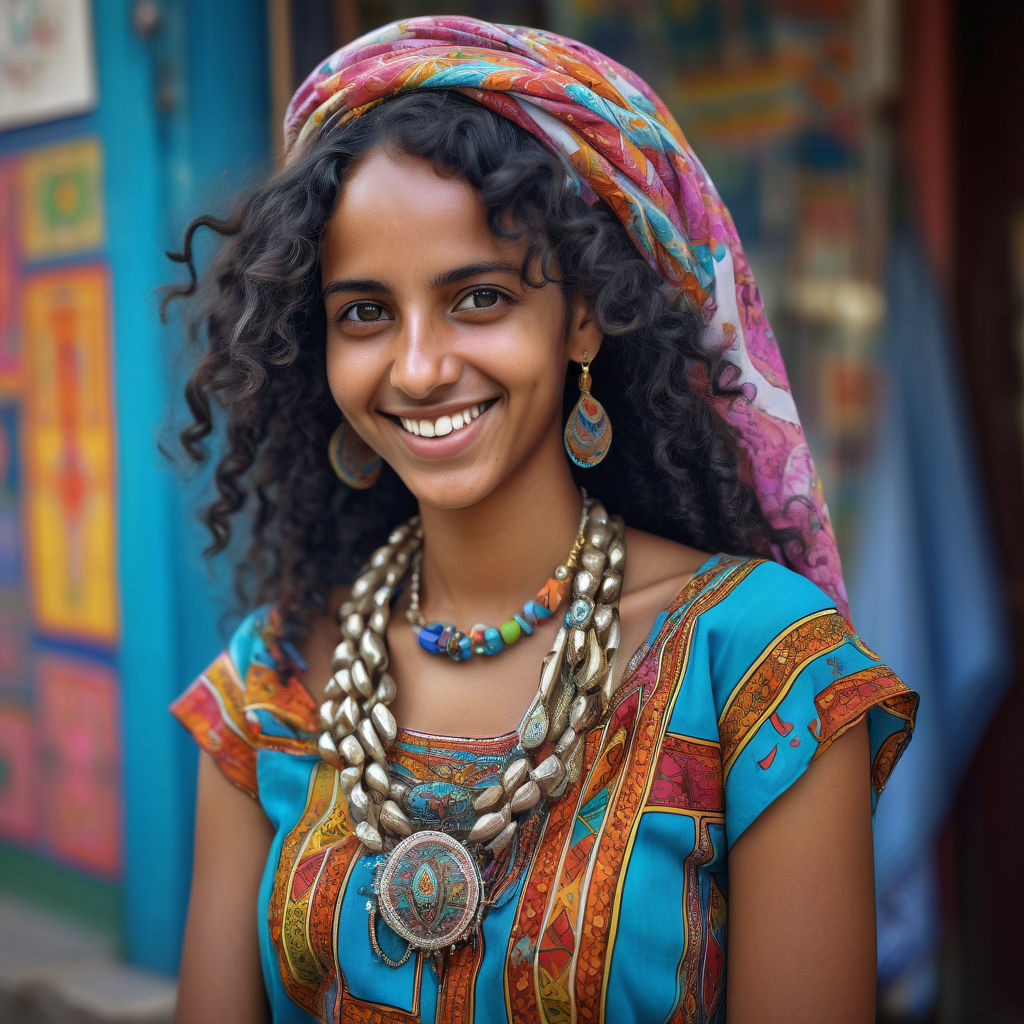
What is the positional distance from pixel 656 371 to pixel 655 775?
22.4 inches

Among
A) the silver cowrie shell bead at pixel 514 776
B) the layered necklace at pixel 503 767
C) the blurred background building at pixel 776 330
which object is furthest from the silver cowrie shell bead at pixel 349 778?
the blurred background building at pixel 776 330

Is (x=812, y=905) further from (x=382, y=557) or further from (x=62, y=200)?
(x=62, y=200)

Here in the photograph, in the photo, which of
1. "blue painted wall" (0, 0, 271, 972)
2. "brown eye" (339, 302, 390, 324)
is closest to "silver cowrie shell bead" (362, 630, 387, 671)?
"brown eye" (339, 302, 390, 324)

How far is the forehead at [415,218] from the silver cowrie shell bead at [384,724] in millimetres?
618

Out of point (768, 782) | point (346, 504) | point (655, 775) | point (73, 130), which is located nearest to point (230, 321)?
point (346, 504)

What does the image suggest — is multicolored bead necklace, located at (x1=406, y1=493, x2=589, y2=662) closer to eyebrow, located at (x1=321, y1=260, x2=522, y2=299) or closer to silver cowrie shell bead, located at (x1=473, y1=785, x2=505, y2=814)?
silver cowrie shell bead, located at (x1=473, y1=785, x2=505, y2=814)

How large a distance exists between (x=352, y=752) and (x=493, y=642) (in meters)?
0.25

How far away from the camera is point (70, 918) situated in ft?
9.36

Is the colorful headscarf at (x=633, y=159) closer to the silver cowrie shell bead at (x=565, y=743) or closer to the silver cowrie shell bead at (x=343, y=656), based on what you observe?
the silver cowrie shell bead at (x=565, y=743)

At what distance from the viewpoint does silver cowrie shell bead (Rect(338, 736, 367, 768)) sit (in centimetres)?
151

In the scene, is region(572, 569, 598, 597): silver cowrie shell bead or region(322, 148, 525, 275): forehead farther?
region(572, 569, 598, 597): silver cowrie shell bead

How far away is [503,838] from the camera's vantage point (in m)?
1.39

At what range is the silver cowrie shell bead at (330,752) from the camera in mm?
1538

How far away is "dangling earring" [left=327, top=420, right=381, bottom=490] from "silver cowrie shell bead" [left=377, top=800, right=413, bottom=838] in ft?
1.82
